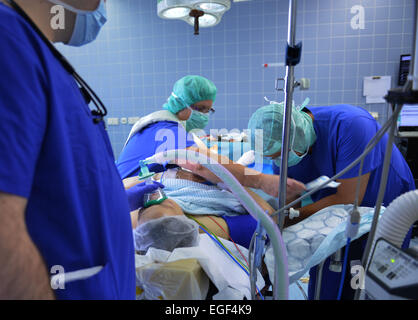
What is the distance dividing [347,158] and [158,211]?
82 cm

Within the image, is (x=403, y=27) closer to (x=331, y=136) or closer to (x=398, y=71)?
(x=398, y=71)

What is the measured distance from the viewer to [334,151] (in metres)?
1.27

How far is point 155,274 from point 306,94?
2895 millimetres

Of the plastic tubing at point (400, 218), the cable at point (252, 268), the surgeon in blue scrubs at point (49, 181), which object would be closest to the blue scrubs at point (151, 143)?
the cable at point (252, 268)

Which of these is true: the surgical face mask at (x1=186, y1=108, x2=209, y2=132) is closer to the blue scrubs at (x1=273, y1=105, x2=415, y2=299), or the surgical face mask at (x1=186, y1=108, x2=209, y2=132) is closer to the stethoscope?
the blue scrubs at (x1=273, y1=105, x2=415, y2=299)

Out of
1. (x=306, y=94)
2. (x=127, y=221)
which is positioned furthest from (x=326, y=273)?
(x=306, y=94)

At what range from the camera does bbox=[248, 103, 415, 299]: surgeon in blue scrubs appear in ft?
3.77

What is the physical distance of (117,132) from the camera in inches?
145

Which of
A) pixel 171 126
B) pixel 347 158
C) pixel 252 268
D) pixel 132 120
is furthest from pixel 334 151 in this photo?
pixel 132 120

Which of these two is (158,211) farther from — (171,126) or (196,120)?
(196,120)

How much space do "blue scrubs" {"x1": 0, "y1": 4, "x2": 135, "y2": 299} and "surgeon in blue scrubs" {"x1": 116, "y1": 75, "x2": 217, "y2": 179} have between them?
1.01 m

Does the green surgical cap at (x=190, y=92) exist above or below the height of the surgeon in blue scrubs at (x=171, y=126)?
above

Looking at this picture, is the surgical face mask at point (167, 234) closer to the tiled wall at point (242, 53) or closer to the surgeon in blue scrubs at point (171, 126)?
the surgeon in blue scrubs at point (171, 126)

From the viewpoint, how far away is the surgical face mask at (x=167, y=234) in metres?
0.93
